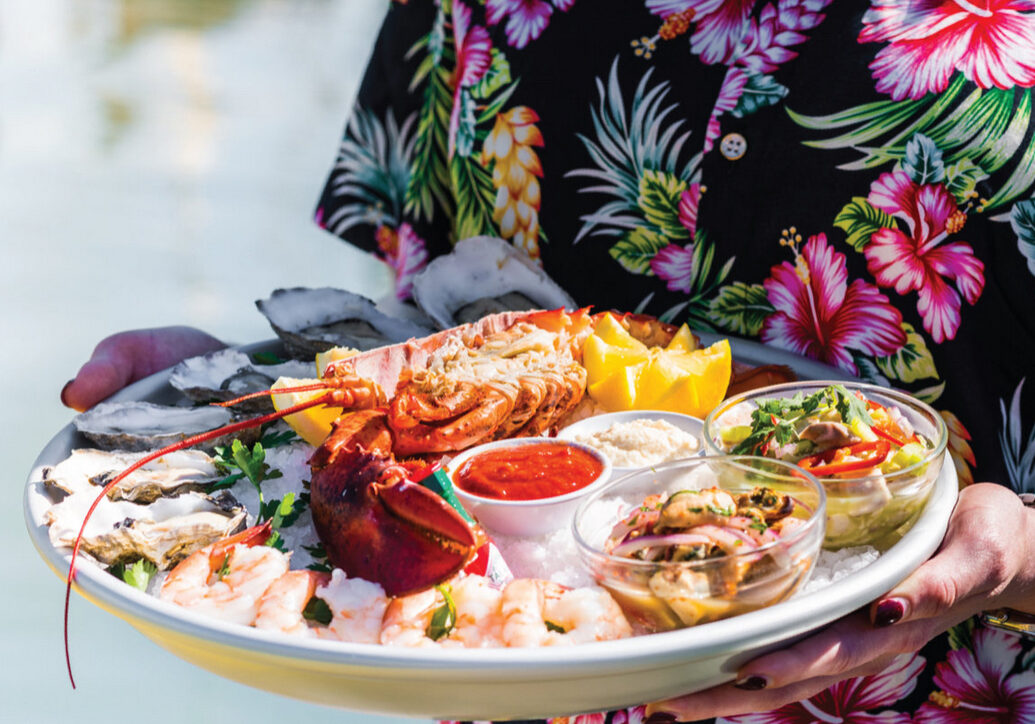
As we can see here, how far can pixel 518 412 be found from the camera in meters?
1.95

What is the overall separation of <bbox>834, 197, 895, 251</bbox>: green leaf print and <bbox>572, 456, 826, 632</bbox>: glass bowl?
0.53 m

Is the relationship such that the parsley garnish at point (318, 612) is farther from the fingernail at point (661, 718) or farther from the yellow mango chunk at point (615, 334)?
the yellow mango chunk at point (615, 334)

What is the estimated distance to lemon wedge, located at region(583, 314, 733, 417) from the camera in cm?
191

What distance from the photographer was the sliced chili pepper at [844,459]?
1506mm

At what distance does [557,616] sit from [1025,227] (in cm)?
104

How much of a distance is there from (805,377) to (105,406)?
145 centimetres

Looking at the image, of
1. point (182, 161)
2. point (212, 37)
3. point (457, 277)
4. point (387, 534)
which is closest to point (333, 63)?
point (212, 37)

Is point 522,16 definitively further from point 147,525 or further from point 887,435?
point 147,525

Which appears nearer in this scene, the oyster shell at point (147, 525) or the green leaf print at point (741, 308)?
the oyster shell at point (147, 525)

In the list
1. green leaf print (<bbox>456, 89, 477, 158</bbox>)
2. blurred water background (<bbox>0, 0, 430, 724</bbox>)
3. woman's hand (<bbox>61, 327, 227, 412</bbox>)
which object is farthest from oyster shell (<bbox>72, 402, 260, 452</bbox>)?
blurred water background (<bbox>0, 0, 430, 724</bbox>)

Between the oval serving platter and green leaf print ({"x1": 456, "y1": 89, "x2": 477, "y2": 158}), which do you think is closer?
the oval serving platter

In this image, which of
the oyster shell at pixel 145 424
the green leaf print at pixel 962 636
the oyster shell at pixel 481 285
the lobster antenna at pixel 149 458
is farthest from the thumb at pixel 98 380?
the green leaf print at pixel 962 636

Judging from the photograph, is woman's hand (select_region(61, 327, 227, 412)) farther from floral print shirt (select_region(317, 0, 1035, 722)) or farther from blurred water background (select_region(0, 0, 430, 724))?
blurred water background (select_region(0, 0, 430, 724))

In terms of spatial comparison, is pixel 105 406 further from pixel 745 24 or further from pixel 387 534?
pixel 745 24
